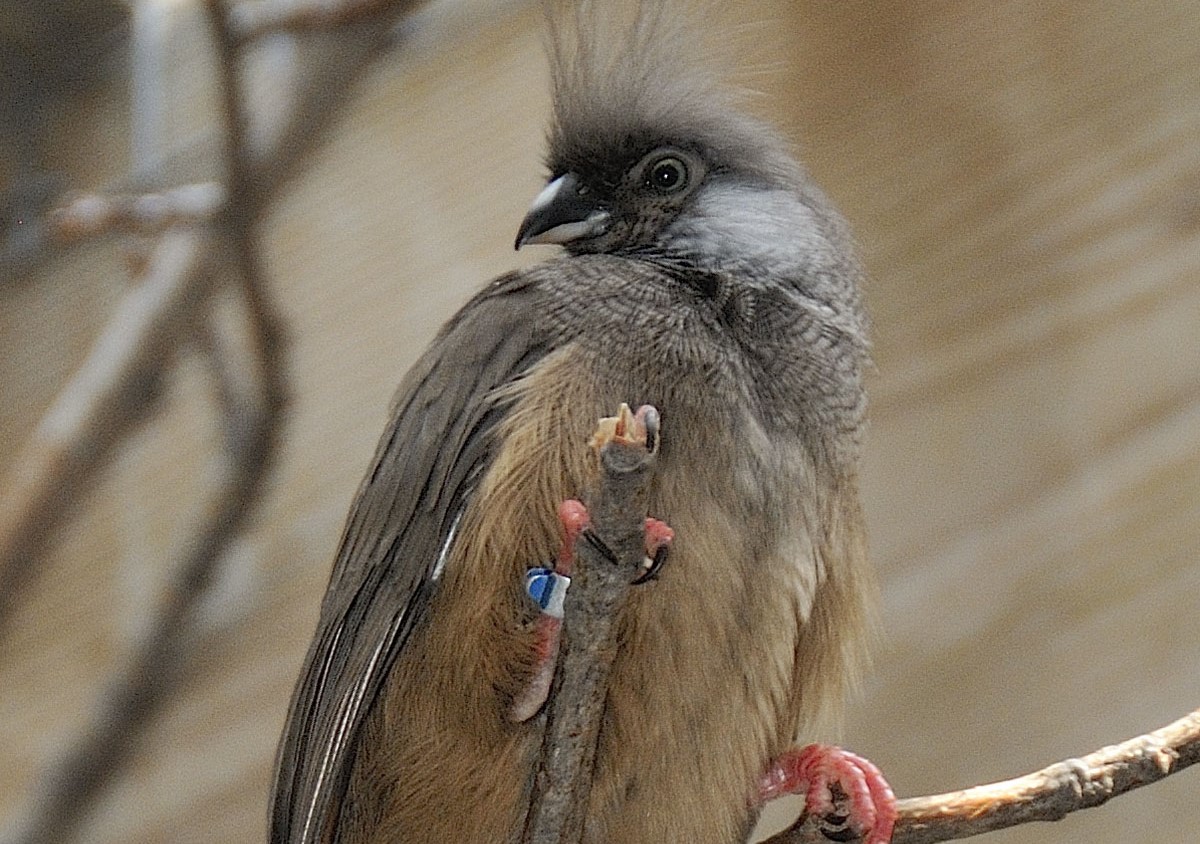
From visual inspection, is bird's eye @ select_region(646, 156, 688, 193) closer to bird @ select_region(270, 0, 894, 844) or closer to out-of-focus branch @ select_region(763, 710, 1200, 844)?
bird @ select_region(270, 0, 894, 844)

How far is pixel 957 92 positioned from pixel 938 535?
2.42ft

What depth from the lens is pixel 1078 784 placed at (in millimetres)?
1293

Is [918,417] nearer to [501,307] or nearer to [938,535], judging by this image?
[938,535]

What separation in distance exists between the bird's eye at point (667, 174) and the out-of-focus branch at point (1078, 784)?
785 mm

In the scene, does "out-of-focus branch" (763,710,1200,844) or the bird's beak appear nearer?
"out-of-focus branch" (763,710,1200,844)

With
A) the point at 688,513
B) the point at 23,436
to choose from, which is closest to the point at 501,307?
the point at 688,513

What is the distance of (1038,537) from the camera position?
85.2 inches

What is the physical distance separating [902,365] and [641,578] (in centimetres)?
124

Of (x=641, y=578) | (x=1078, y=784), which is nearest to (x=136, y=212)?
(x=641, y=578)

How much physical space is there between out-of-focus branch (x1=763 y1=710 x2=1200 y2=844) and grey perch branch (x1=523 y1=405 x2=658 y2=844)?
0.37m

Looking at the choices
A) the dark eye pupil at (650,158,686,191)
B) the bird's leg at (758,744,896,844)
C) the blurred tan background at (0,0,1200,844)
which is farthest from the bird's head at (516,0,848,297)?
the bird's leg at (758,744,896,844)

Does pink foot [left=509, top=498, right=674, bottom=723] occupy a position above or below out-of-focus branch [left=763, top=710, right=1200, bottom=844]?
above

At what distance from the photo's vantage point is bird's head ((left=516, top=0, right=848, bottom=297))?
1.64 m

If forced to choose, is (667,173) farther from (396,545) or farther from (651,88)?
(396,545)
